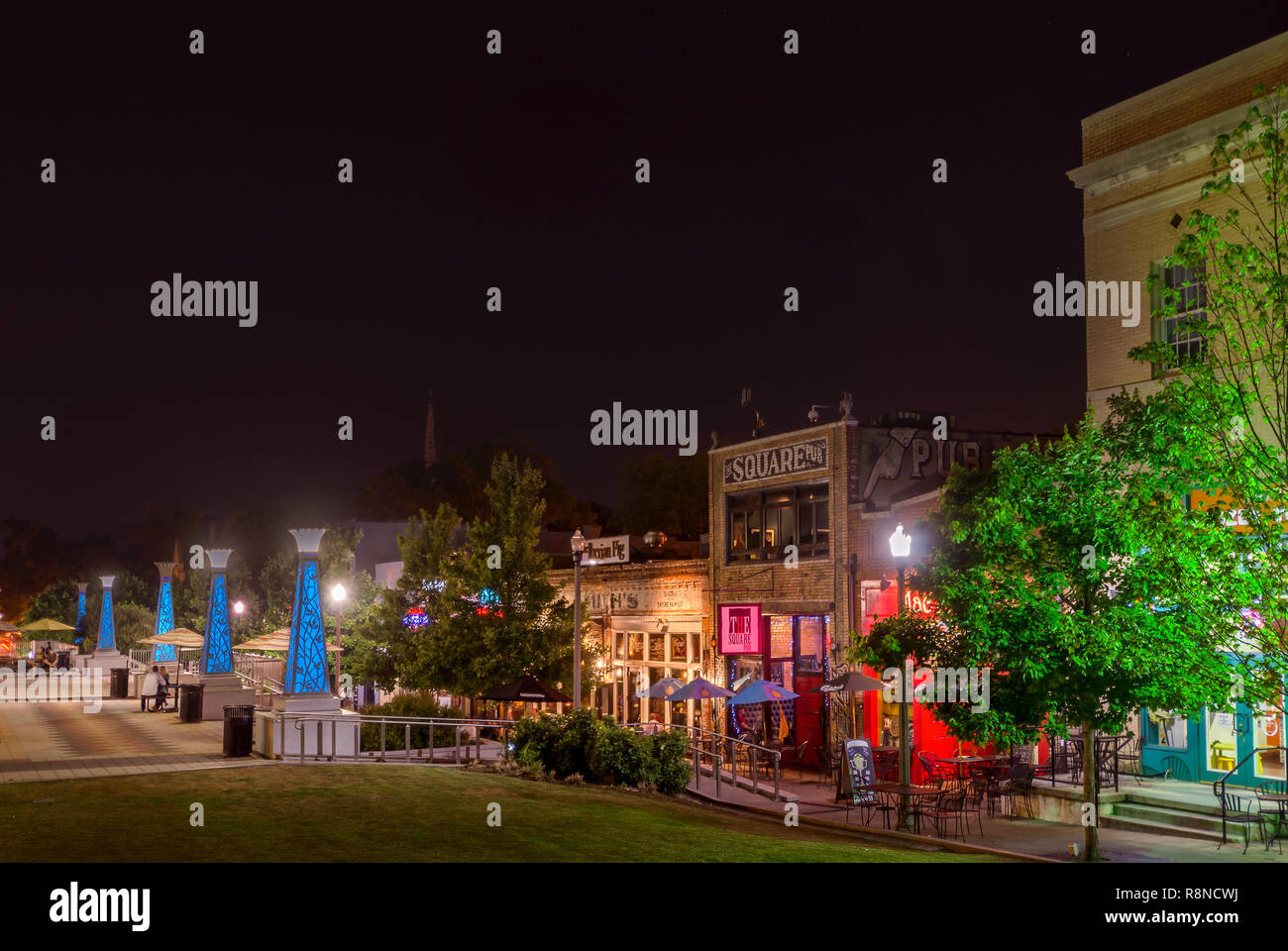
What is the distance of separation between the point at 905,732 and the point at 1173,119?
1148 centimetres

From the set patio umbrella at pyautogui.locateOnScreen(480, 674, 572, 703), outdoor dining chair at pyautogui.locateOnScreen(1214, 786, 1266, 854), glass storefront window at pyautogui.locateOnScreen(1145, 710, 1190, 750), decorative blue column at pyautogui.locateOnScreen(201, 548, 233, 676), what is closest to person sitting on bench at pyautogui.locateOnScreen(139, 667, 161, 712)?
decorative blue column at pyautogui.locateOnScreen(201, 548, 233, 676)

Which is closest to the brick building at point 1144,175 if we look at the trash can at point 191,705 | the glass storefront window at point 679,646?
the glass storefront window at point 679,646

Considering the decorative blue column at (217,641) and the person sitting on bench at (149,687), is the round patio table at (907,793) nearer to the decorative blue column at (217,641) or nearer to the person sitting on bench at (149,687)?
the decorative blue column at (217,641)

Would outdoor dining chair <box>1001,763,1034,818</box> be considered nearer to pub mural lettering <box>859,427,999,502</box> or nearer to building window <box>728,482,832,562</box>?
pub mural lettering <box>859,427,999,502</box>

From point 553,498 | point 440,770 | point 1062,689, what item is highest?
point 553,498

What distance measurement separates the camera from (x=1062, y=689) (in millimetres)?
14969

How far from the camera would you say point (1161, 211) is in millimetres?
20984

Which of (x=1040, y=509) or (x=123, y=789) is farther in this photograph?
(x=123, y=789)

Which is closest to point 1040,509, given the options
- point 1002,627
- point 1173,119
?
point 1002,627

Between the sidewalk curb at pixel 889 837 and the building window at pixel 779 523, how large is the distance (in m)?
9.15

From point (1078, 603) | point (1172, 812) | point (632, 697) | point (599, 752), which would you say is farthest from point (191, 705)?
point (1078, 603)

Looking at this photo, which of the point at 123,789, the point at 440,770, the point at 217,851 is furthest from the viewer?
the point at 440,770

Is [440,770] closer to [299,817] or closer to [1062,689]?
[299,817]
